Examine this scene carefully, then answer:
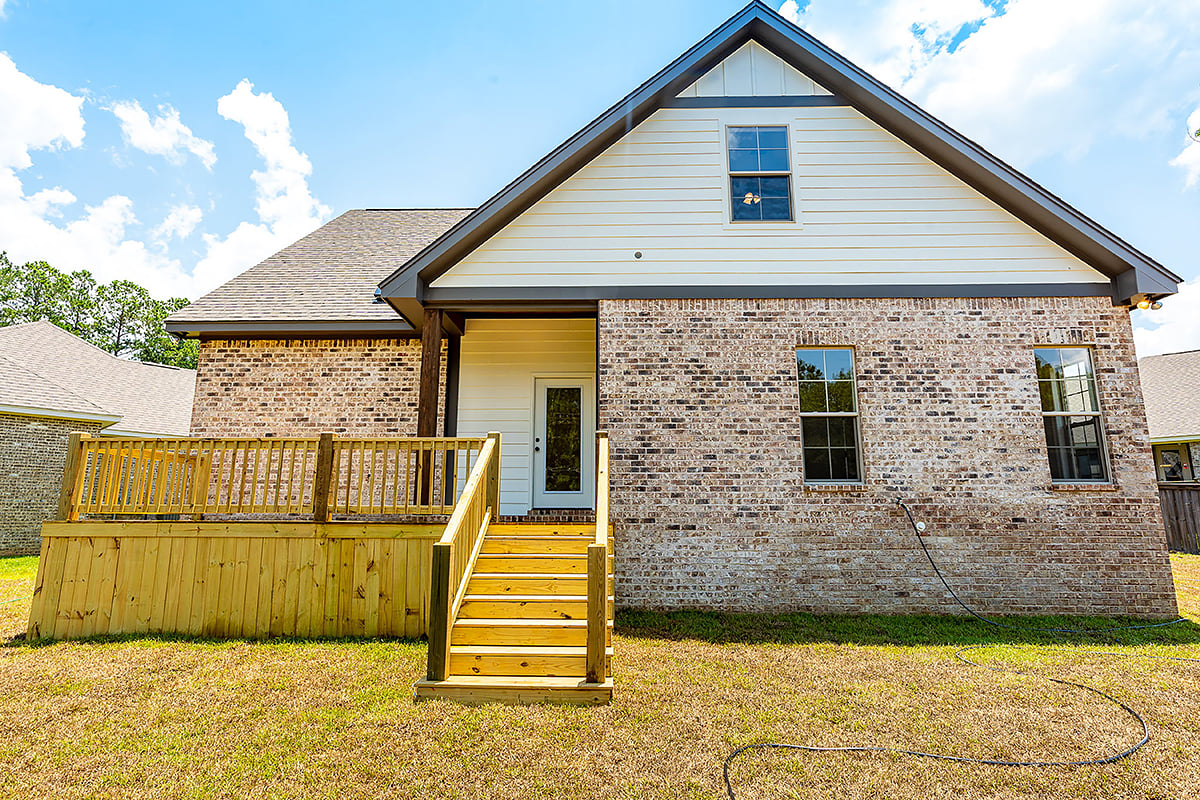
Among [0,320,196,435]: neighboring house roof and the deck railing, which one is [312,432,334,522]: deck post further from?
[0,320,196,435]: neighboring house roof

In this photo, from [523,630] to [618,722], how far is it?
3.78 feet

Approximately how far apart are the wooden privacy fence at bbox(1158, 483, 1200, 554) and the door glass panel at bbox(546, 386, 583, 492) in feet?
42.9

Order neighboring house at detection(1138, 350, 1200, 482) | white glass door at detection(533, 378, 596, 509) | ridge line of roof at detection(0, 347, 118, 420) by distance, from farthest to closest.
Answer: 1. neighboring house at detection(1138, 350, 1200, 482)
2. ridge line of roof at detection(0, 347, 118, 420)
3. white glass door at detection(533, 378, 596, 509)

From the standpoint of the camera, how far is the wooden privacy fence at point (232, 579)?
19.5 ft

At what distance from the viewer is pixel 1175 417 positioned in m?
15.5

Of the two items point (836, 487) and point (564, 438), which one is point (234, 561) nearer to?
point (564, 438)

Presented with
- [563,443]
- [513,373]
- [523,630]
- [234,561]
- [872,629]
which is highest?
[513,373]

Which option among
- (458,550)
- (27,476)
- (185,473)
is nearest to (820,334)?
(458,550)

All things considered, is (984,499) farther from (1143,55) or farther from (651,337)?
(1143,55)

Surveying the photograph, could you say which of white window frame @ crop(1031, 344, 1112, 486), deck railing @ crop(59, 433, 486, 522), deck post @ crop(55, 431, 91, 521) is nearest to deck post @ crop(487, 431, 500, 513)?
deck railing @ crop(59, 433, 486, 522)

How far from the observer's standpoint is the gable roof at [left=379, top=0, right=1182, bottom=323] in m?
7.03

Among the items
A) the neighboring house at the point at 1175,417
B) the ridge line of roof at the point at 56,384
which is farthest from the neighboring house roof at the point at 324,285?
the neighboring house at the point at 1175,417

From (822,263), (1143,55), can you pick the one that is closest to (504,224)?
(822,263)

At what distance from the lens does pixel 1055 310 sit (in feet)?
23.7
